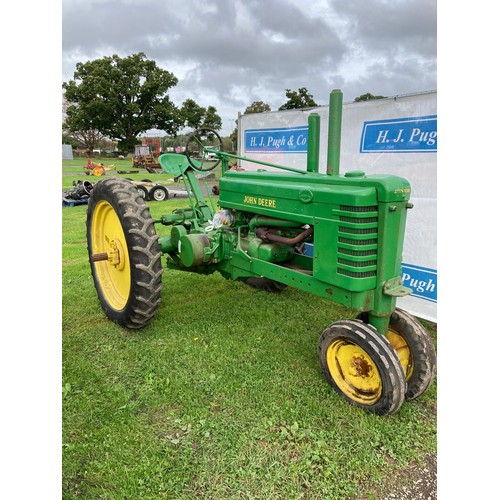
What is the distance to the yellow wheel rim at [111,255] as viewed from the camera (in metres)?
3.86

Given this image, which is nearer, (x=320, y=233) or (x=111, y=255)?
(x=320, y=233)

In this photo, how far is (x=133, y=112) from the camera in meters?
41.9

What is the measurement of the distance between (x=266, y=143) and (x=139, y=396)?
14.1 feet

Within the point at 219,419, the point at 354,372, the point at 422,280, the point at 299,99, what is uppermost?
the point at 299,99

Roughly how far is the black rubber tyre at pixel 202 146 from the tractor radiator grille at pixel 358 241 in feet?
6.35

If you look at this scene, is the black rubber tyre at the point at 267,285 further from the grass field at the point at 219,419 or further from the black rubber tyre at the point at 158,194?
the black rubber tyre at the point at 158,194

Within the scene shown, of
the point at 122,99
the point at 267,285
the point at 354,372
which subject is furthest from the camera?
the point at 122,99

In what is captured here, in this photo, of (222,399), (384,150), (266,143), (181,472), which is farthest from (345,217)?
(266,143)

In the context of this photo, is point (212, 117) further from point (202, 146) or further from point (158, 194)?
point (202, 146)

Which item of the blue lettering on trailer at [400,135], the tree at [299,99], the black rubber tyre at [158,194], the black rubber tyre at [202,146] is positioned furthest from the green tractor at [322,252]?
the tree at [299,99]

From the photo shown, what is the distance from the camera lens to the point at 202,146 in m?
4.34

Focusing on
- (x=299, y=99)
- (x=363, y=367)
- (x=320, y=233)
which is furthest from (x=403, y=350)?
(x=299, y=99)

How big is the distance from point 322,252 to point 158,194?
1028 cm

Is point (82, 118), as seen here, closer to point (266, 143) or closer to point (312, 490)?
point (266, 143)
